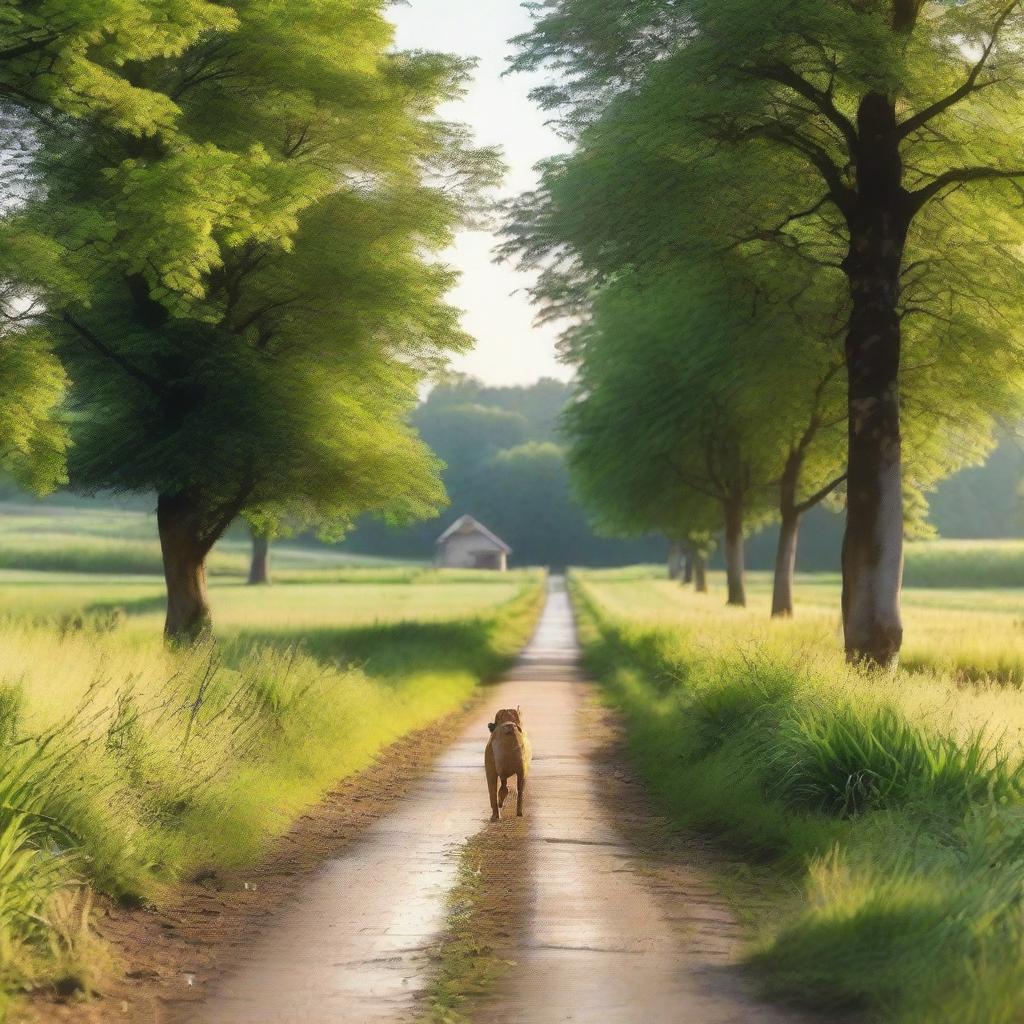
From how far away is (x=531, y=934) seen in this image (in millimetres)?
8141

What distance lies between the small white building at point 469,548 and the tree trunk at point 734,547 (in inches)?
3800

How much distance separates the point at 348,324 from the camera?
20.7 metres

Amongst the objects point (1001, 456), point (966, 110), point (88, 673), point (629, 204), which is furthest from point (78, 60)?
point (1001, 456)

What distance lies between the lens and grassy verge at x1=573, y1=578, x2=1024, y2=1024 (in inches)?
249

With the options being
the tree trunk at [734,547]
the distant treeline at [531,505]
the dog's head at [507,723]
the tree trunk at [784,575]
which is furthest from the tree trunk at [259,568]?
the dog's head at [507,723]

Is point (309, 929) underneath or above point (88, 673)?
underneath

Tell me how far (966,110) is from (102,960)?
14749mm

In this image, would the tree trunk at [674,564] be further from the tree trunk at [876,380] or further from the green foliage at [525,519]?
the tree trunk at [876,380]

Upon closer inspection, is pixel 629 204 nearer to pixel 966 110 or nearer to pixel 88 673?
pixel 966 110

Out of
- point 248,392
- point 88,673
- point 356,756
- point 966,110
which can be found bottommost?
point 356,756

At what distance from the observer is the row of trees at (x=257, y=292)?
52.6ft

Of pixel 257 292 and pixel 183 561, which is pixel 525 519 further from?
pixel 257 292

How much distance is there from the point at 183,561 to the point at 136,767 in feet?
39.5

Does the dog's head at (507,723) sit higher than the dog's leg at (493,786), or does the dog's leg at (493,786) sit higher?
the dog's head at (507,723)
